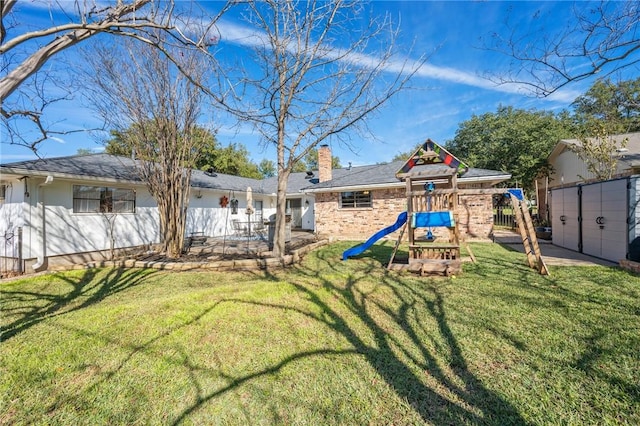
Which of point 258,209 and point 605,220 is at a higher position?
point 258,209

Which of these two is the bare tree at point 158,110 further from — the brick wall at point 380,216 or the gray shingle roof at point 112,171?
the brick wall at point 380,216

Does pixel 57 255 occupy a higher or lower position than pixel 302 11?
lower

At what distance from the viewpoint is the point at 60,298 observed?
17.5 ft

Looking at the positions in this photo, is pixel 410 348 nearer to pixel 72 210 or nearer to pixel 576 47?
pixel 576 47

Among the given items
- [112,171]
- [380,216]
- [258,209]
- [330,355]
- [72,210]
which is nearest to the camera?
[330,355]

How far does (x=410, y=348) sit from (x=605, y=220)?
25.8 feet

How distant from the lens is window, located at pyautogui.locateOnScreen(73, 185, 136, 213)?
29.0ft

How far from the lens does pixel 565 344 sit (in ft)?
10.1

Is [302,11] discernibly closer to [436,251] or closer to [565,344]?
[436,251]

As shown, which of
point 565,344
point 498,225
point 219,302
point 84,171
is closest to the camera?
point 565,344

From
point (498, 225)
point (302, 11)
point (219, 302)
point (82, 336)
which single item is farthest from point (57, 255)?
point (498, 225)

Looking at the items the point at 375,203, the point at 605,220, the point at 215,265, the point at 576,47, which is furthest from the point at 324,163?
the point at 576,47

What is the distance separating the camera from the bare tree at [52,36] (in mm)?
2529

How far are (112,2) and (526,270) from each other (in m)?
8.87
